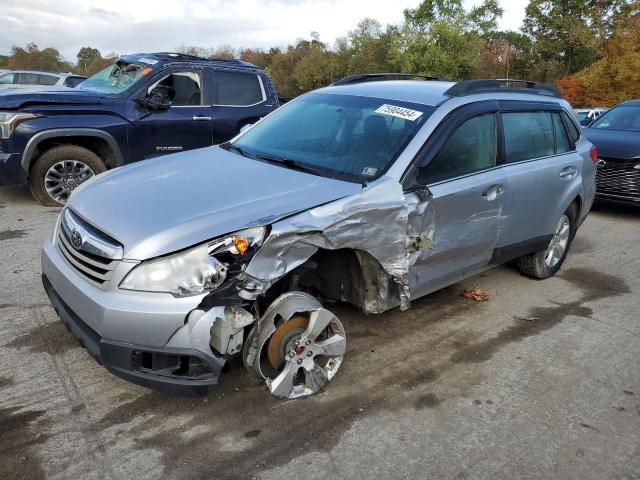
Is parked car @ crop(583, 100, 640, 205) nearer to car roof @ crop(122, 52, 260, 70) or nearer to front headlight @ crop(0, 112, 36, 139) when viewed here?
car roof @ crop(122, 52, 260, 70)

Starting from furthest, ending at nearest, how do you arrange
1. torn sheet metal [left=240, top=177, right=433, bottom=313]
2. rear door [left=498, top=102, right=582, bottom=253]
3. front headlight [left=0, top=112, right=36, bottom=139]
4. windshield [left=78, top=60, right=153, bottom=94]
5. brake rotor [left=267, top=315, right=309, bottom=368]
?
1. windshield [left=78, top=60, right=153, bottom=94]
2. front headlight [left=0, top=112, right=36, bottom=139]
3. rear door [left=498, top=102, right=582, bottom=253]
4. brake rotor [left=267, top=315, right=309, bottom=368]
5. torn sheet metal [left=240, top=177, right=433, bottom=313]

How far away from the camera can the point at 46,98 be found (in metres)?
6.33

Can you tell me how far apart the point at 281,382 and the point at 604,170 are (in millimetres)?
7036

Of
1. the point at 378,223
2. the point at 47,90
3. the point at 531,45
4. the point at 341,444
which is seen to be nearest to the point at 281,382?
the point at 341,444

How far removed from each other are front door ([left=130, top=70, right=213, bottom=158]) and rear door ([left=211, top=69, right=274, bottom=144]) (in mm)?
145

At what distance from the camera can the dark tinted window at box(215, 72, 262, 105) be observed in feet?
24.6

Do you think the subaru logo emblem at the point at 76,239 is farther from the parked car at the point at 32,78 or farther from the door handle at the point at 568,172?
the parked car at the point at 32,78

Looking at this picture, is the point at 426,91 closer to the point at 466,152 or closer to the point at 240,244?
the point at 466,152

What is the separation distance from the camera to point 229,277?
2.63m

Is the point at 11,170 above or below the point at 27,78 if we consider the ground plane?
below

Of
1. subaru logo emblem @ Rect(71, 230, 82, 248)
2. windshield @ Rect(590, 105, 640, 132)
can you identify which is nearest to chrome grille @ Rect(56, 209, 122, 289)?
subaru logo emblem @ Rect(71, 230, 82, 248)

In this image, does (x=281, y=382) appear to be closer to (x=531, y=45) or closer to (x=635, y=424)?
(x=635, y=424)

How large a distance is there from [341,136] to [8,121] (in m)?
4.36

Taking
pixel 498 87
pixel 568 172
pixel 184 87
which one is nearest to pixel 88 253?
pixel 498 87
